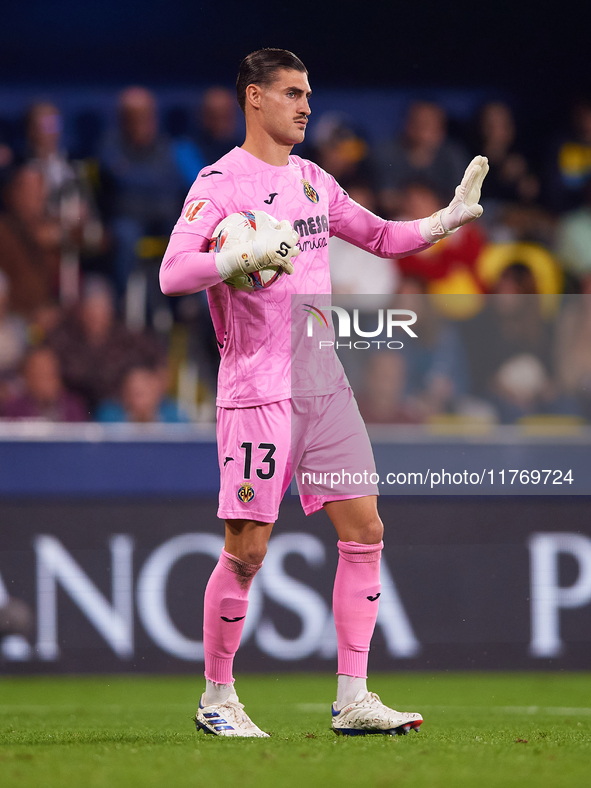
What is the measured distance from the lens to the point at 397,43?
29.5ft

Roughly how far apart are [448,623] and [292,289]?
285cm

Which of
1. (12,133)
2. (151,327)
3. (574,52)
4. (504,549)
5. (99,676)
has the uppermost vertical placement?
(574,52)

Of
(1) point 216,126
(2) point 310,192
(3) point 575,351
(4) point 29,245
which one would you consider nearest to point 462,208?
(2) point 310,192

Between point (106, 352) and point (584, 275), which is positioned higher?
point (584, 275)

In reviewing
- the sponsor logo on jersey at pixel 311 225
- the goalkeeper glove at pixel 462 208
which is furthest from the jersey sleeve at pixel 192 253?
the goalkeeper glove at pixel 462 208

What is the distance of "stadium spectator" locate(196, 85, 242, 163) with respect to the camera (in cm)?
827

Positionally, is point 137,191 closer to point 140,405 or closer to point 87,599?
point 140,405

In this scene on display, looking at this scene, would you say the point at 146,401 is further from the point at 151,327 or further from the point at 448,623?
the point at 448,623

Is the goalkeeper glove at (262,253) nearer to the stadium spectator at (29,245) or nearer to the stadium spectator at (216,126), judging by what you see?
the stadium spectator at (29,245)

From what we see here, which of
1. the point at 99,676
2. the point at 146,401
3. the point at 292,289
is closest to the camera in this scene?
the point at 292,289

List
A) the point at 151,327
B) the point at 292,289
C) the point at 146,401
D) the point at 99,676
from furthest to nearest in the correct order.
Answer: the point at 151,327
the point at 146,401
the point at 99,676
the point at 292,289

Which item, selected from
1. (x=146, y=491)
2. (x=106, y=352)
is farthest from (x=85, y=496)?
(x=106, y=352)

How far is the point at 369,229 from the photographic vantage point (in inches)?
156

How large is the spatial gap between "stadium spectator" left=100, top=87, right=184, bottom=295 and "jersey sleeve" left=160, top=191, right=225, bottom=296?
4.58 meters
